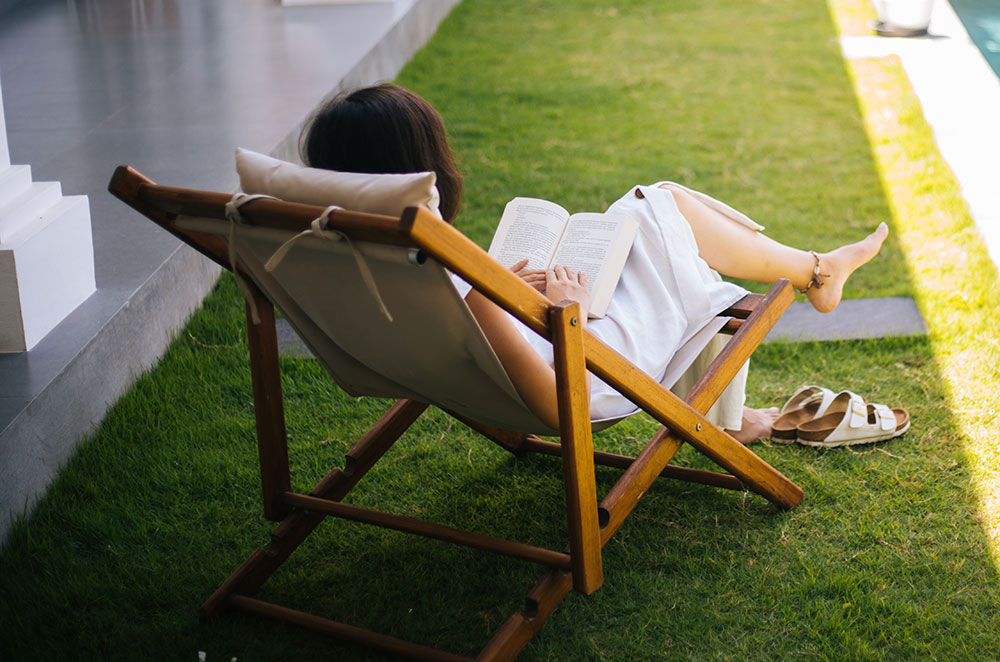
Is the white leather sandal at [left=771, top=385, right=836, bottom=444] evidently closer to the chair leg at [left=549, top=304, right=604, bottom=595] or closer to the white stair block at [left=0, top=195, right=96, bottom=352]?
the chair leg at [left=549, top=304, right=604, bottom=595]

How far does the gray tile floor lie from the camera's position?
2631mm

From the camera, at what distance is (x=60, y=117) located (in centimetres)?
485

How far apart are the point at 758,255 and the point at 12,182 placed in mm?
2003

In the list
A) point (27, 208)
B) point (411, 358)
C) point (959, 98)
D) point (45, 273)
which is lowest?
point (959, 98)

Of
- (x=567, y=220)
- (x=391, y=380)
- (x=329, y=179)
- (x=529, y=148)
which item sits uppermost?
(x=329, y=179)

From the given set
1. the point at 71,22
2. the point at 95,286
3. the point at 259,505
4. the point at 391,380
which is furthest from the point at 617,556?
the point at 71,22

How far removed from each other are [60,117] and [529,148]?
2.24m

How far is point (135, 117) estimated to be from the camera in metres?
4.85

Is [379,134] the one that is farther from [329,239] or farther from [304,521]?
[304,521]

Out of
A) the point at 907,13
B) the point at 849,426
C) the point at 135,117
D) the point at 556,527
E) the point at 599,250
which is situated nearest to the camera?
the point at 599,250

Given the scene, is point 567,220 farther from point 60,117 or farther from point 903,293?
point 60,117

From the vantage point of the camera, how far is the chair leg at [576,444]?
5.80ft

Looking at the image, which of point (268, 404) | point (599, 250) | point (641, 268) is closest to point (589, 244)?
point (599, 250)

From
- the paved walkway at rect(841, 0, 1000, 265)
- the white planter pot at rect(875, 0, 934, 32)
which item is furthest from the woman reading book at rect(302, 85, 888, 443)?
the white planter pot at rect(875, 0, 934, 32)
